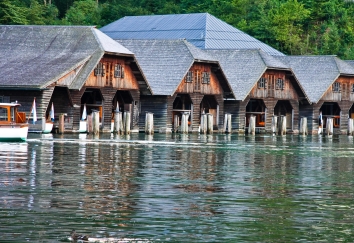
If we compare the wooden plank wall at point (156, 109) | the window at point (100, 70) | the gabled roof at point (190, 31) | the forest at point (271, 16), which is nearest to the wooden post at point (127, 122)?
the window at point (100, 70)

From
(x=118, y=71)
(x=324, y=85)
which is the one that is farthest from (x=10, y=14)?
(x=118, y=71)

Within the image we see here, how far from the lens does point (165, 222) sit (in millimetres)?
19656

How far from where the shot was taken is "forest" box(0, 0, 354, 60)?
4754 inches

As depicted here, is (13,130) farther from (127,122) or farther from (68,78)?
(127,122)

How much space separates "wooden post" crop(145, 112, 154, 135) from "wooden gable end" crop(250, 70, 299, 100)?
14.5 meters

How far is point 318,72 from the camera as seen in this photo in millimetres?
89125

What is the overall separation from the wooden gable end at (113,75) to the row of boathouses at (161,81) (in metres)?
0.07

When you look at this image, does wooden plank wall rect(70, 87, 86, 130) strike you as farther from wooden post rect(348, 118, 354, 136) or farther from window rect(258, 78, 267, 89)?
wooden post rect(348, 118, 354, 136)

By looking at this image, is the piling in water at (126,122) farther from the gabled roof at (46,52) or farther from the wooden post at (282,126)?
the wooden post at (282,126)

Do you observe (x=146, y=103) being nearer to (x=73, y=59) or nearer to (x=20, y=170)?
(x=73, y=59)

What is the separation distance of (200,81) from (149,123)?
940 cm

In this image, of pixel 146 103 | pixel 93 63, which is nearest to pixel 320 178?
pixel 93 63

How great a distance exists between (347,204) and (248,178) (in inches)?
266

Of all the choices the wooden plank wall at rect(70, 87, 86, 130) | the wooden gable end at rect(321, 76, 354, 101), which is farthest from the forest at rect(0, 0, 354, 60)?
the wooden plank wall at rect(70, 87, 86, 130)
